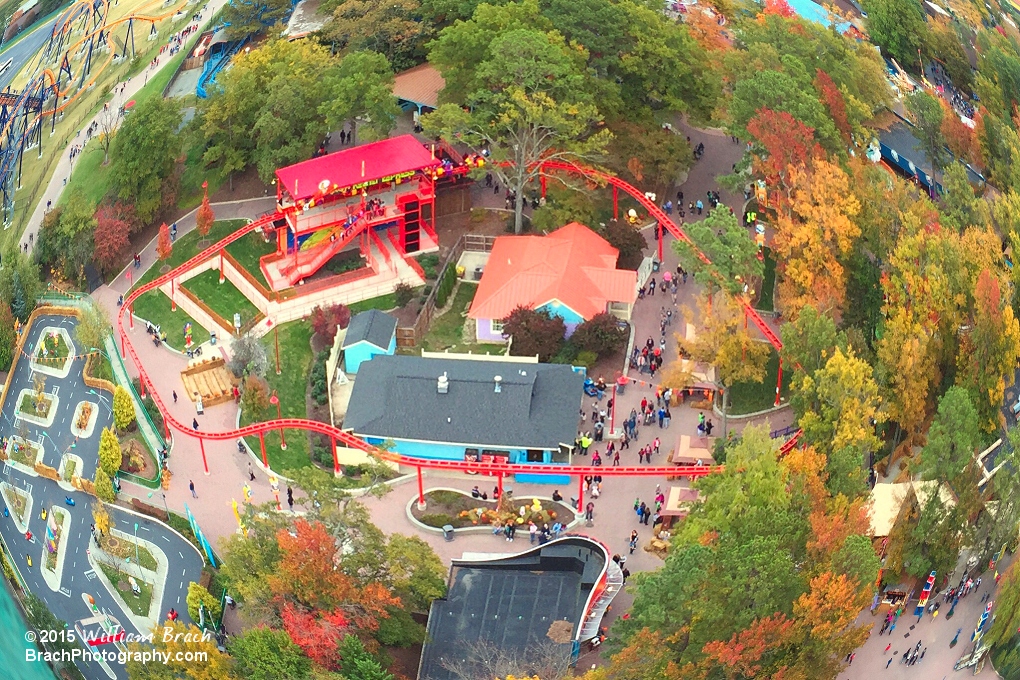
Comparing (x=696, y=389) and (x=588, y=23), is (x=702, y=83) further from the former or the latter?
(x=696, y=389)

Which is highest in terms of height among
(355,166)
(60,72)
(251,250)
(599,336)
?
(60,72)

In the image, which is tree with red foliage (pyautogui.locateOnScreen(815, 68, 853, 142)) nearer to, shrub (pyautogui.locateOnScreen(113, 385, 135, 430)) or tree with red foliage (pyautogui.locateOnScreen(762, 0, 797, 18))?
tree with red foliage (pyautogui.locateOnScreen(762, 0, 797, 18))

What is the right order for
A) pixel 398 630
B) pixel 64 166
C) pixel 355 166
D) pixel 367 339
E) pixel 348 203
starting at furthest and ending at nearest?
1. pixel 64 166
2. pixel 348 203
3. pixel 355 166
4. pixel 367 339
5. pixel 398 630

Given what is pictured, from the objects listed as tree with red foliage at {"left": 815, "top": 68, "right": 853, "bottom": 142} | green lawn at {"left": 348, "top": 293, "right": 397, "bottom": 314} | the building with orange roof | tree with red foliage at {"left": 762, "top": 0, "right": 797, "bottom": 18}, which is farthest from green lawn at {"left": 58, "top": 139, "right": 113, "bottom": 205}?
tree with red foliage at {"left": 815, "top": 68, "right": 853, "bottom": 142}

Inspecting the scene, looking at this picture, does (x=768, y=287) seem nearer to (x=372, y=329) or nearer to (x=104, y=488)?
(x=372, y=329)

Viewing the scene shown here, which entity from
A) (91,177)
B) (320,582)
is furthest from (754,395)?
(91,177)

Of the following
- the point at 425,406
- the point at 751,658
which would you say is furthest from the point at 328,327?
the point at 751,658
